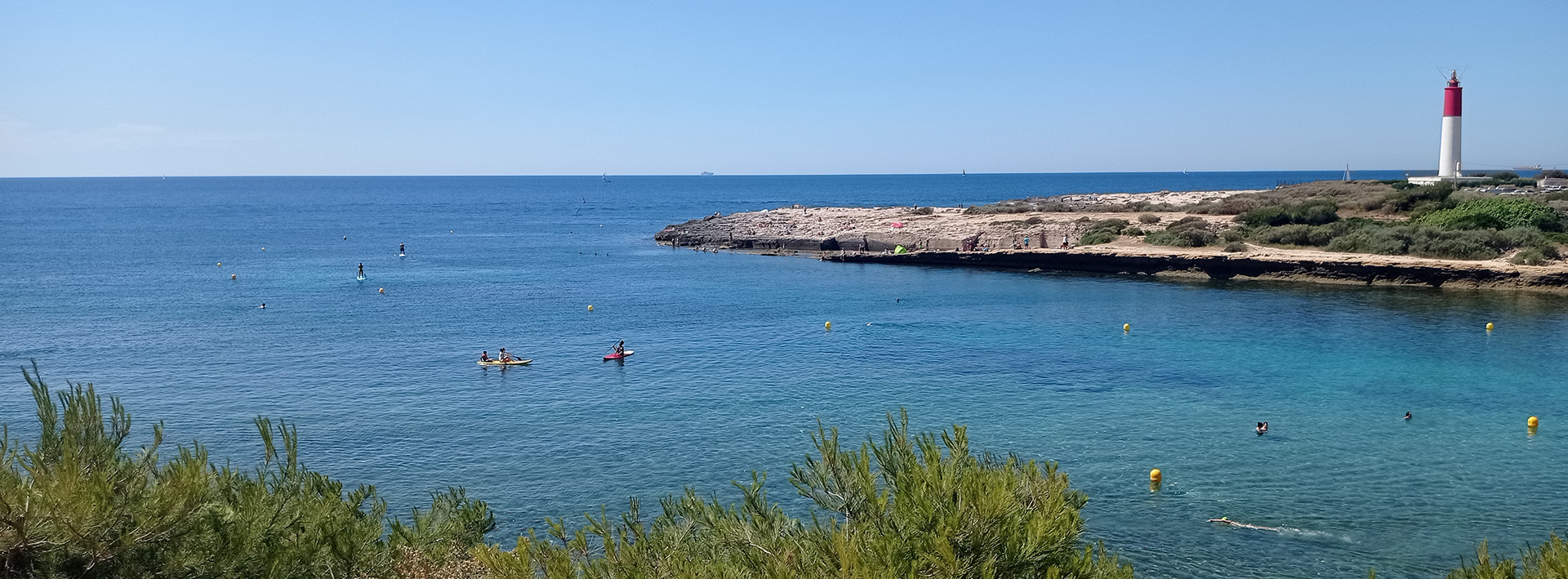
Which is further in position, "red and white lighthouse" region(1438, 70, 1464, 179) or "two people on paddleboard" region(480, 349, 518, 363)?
"red and white lighthouse" region(1438, 70, 1464, 179)

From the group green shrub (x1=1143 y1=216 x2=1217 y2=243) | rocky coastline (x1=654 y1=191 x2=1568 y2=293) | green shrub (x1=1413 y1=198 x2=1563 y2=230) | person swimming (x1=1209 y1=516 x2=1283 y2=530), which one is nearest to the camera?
person swimming (x1=1209 y1=516 x2=1283 y2=530)

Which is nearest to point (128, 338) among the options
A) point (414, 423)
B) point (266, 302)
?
point (266, 302)

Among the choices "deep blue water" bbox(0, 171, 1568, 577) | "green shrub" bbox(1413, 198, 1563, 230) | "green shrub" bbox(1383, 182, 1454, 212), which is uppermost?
"green shrub" bbox(1383, 182, 1454, 212)

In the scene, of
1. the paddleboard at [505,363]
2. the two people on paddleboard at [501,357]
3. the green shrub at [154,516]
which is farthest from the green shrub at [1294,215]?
the green shrub at [154,516]

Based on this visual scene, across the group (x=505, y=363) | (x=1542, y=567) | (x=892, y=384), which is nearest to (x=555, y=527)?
(x=1542, y=567)

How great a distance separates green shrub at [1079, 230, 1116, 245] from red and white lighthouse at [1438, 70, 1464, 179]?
3347cm

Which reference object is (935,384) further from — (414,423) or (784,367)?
(414,423)

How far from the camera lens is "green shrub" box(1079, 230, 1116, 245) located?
64312 millimetres

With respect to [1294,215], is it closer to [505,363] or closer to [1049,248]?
[1049,248]

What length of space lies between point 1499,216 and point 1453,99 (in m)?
28.4

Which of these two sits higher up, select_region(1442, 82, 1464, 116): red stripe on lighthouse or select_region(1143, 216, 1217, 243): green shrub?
select_region(1442, 82, 1464, 116): red stripe on lighthouse

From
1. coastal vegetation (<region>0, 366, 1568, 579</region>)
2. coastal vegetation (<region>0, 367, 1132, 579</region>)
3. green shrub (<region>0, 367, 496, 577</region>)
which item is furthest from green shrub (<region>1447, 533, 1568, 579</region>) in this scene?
green shrub (<region>0, 367, 496, 577</region>)

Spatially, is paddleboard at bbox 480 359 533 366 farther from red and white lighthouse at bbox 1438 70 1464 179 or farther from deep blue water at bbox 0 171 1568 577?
red and white lighthouse at bbox 1438 70 1464 179

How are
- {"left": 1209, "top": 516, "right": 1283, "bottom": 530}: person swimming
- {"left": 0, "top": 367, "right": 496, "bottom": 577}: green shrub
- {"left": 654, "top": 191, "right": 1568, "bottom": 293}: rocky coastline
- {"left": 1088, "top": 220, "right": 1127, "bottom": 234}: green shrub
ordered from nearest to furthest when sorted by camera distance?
{"left": 0, "top": 367, "right": 496, "bottom": 577}: green shrub
{"left": 1209, "top": 516, "right": 1283, "bottom": 530}: person swimming
{"left": 654, "top": 191, "right": 1568, "bottom": 293}: rocky coastline
{"left": 1088, "top": 220, "right": 1127, "bottom": 234}: green shrub
